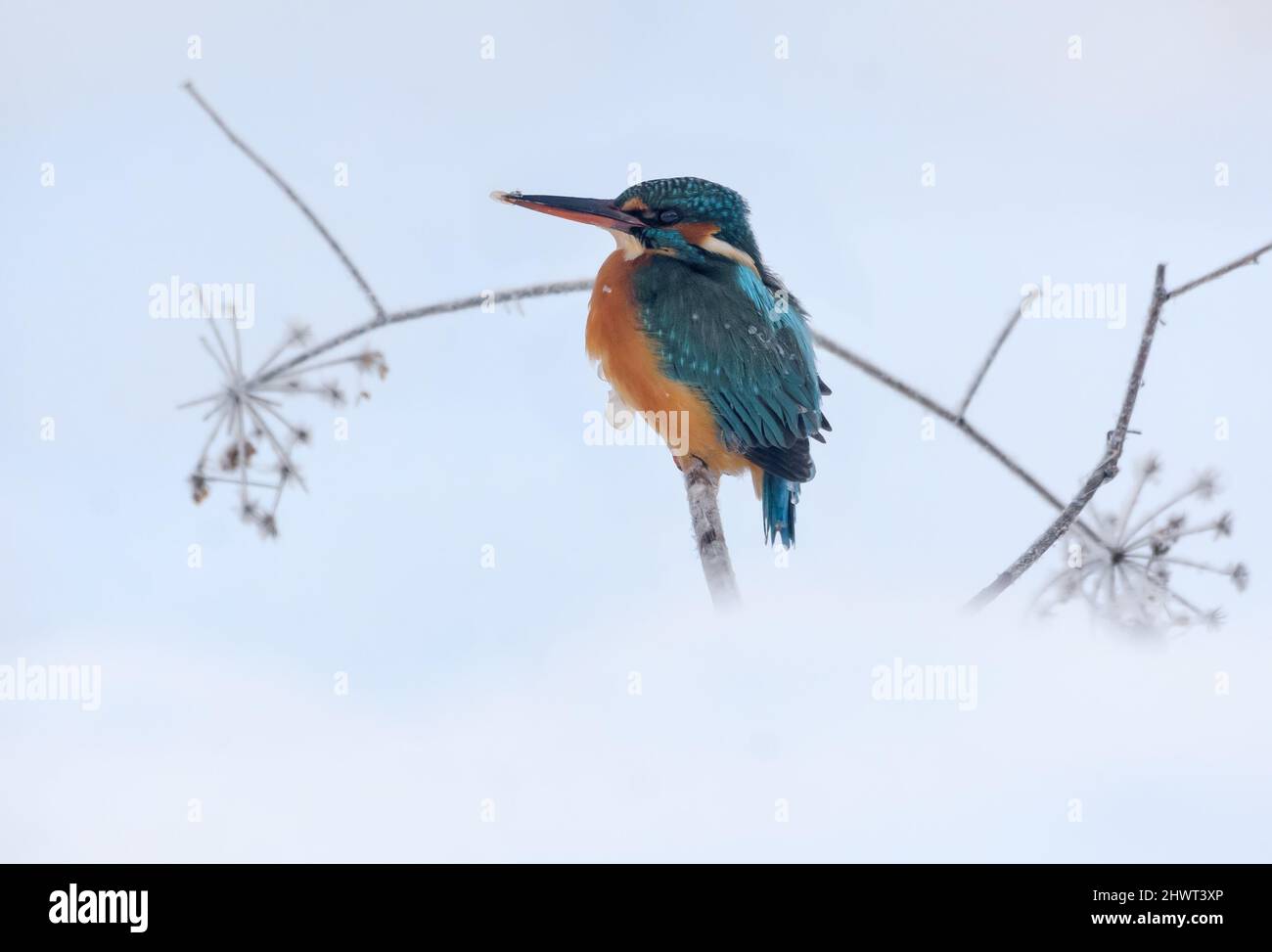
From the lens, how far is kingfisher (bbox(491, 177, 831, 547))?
6.86 ft

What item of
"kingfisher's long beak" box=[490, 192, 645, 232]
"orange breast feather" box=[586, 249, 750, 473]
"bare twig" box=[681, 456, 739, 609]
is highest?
"kingfisher's long beak" box=[490, 192, 645, 232]

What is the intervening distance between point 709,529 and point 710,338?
42cm

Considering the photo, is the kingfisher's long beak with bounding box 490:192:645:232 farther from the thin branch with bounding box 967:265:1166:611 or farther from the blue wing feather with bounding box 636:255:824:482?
the thin branch with bounding box 967:265:1166:611

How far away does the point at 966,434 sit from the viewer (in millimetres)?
1773

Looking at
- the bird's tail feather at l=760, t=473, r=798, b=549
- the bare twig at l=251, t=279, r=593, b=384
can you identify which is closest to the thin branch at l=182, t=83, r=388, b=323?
the bare twig at l=251, t=279, r=593, b=384

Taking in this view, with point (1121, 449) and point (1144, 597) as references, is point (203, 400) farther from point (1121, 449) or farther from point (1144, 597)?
point (1144, 597)

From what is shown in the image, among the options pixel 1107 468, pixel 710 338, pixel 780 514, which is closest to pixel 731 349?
pixel 710 338

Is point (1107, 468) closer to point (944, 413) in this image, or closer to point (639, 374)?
point (944, 413)

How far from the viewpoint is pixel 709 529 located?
1910 mm

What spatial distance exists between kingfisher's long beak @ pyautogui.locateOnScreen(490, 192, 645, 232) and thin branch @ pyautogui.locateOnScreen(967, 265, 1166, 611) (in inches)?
35.3

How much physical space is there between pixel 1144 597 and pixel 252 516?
55.1 inches

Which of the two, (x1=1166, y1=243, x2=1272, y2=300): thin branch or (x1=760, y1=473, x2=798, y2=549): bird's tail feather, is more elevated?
(x1=1166, y1=243, x2=1272, y2=300): thin branch

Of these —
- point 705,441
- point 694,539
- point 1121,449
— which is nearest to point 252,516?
point 694,539

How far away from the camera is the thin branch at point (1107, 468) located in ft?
5.45
